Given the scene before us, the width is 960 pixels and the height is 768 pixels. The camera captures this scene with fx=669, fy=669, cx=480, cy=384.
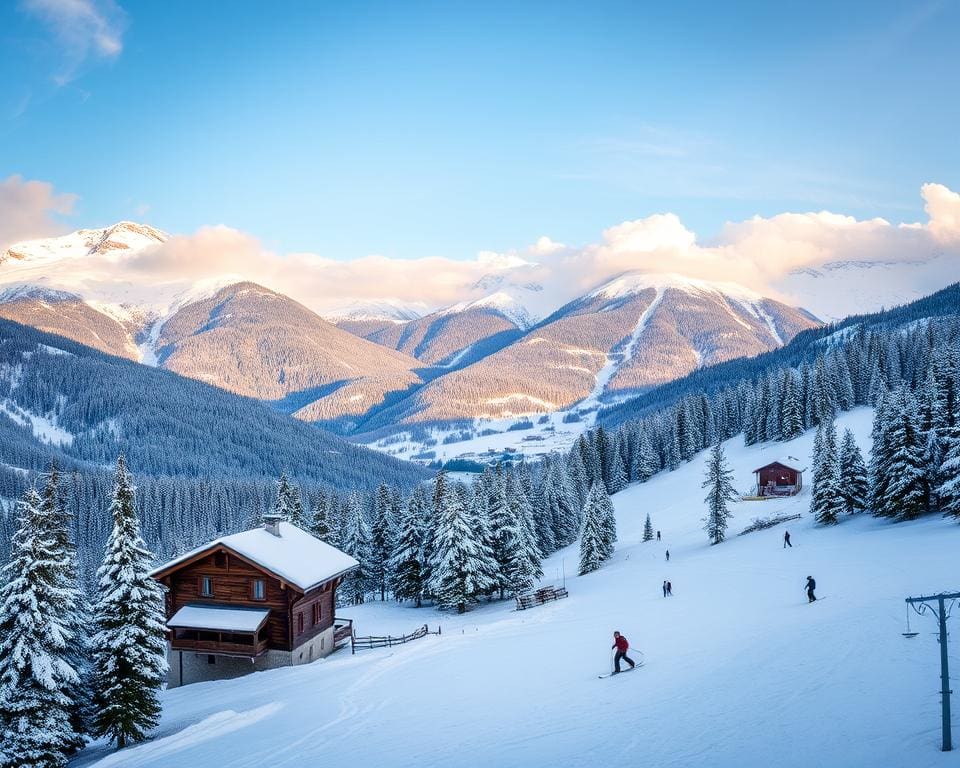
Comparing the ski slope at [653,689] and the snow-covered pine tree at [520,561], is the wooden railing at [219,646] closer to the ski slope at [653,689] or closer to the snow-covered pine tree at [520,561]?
the ski slope at [653,689]

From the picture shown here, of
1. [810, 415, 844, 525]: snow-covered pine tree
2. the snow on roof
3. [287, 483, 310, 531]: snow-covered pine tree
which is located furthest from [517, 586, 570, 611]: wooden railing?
[287, 483, 310, 531]: snow-covered pine tree

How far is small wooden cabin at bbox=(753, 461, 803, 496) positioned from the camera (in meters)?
75.8

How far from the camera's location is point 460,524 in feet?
155

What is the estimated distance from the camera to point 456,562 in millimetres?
46812

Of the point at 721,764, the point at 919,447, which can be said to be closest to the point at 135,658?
the point at 721,764

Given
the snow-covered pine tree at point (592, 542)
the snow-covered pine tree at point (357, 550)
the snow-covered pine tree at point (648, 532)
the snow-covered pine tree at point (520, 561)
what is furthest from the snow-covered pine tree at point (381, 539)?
the snow-covered pine tree at point (648, 532)

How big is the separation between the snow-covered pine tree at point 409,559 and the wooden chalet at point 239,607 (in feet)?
51.2

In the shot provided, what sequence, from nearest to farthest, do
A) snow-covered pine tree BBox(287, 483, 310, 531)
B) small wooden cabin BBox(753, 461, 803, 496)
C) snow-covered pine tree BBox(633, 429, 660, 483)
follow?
1. snow-covered pine tree BBox(287, 483, 310, 531)
2. small wooden cabin BBox(753, 461, 803, 496)
3. snow-covered pine tree BBox(633, 429, 660, 483)

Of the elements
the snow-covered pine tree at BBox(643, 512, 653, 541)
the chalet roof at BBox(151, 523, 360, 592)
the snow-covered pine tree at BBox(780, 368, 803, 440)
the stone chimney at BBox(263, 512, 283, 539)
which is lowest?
the snow-covered pine tree at BBox(643, 512, 653, 541)

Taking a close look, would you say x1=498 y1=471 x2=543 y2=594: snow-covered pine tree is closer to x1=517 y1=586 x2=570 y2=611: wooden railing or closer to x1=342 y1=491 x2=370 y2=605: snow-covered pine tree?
x1=517 y1=586 x2=570 y2=611: wooden railing

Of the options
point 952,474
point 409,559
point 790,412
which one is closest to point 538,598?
point 409,559

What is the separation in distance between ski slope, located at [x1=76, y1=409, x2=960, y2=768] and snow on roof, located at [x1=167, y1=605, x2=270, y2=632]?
2.80m

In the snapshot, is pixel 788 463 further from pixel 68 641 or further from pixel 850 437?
pixel 68 641

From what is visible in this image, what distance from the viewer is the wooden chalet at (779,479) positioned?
75.8 m
